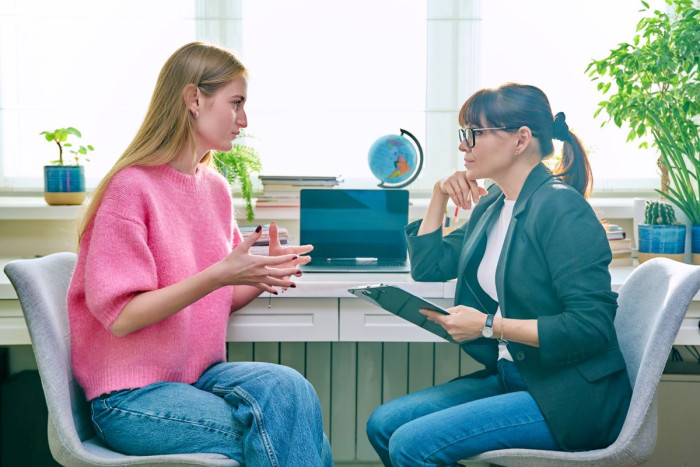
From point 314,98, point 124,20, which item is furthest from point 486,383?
point 124,20

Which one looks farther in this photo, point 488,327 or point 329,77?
point 329,77

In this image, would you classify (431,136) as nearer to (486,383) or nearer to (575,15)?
(575,15)

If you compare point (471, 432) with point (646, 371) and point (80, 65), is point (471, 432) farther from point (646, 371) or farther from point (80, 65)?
point (80, 65)

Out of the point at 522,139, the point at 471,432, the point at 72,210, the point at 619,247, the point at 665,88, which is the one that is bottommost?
the point at 471,432

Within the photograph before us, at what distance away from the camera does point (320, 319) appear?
1922mm

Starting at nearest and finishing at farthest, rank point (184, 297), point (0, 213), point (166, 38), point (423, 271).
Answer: point (184, 297), point (423, 271), point (0, 213), point (166, 38)

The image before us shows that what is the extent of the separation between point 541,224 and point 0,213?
1784 mm

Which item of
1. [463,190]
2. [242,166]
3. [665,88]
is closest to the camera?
[463,190]

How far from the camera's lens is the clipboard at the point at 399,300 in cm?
143

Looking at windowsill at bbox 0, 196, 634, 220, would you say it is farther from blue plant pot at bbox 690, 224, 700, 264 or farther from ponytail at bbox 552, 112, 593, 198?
ponytail at bbox 552, 112, 593, 198

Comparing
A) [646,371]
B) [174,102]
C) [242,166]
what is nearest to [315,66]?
[242,166]

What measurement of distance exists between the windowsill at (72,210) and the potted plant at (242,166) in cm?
6

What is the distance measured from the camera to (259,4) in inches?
102

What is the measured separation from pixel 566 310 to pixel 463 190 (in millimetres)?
458
